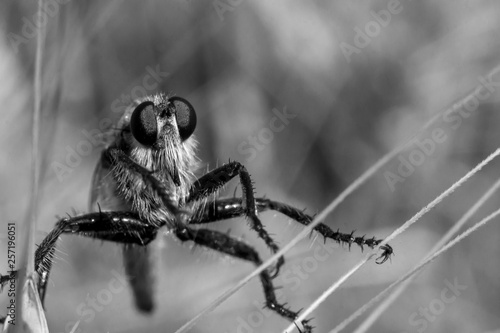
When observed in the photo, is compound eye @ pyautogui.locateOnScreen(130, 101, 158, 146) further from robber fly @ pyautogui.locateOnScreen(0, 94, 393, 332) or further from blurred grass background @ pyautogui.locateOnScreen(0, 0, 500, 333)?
blurred grass background @ pyautogui.locateOnScreen(0, 0, 500, 333)

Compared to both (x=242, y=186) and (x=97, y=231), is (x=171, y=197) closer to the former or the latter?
(x=242, y=186)

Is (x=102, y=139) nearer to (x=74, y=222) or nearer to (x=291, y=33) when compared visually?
(x=74, y=222)

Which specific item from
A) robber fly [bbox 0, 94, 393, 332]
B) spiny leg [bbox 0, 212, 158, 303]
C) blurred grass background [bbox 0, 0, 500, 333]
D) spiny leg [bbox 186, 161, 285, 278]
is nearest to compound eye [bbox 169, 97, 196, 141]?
robber fly [bbox 0, 94, 393, 332]

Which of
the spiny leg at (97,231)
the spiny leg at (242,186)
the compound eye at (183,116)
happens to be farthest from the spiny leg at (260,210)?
the compound eye at (183,116)

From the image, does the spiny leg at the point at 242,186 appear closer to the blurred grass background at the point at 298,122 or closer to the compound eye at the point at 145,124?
the compound eye at the point at 145,124

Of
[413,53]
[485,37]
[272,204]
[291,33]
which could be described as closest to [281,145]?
[291,33]

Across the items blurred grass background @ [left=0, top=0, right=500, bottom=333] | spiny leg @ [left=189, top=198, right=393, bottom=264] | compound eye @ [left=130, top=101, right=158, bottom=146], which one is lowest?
spiny leg @ [left=189, top=198, right=393, bottom=264]

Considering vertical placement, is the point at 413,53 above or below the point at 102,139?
above
